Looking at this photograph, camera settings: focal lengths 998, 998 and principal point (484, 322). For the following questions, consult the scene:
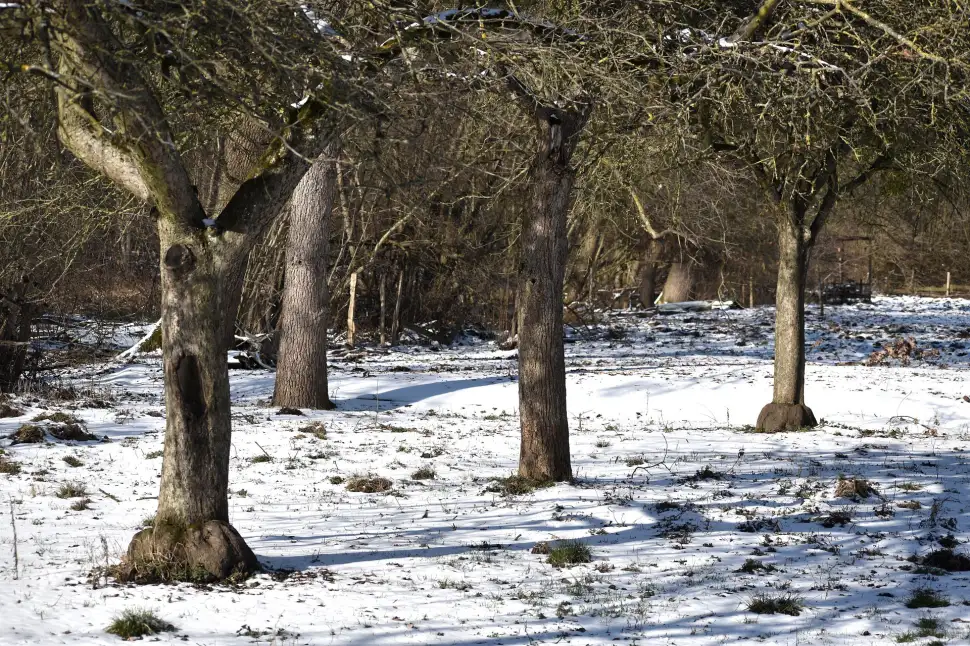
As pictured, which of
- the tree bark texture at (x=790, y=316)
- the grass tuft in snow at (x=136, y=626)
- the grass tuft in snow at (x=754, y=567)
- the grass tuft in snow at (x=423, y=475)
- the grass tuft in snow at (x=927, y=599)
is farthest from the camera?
the tree bark texture at (x=790, y=316)

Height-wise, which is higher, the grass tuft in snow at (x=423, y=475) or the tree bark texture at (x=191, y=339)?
the tree bark texture at (x=191, y=339)

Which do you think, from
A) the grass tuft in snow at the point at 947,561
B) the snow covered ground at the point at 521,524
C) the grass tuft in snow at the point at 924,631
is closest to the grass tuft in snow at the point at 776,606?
the snow covered ground at the point at 521,524

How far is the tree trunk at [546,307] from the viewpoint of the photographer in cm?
820

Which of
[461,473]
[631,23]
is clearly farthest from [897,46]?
[461,473]

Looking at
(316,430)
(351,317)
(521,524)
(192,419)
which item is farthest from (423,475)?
(351,317)

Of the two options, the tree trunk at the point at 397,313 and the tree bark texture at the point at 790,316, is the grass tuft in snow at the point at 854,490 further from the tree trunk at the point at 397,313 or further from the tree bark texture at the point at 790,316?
the tree trunk at the point at 397,313

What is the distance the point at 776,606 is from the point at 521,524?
221 centimetres

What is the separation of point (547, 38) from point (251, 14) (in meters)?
A: 2.92

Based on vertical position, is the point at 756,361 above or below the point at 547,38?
below

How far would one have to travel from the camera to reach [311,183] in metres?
12.7

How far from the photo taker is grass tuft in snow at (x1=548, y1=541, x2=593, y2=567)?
21.2 ft

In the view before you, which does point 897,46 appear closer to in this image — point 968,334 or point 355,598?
point 355,598

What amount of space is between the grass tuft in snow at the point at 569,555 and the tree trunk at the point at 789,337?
604 cm

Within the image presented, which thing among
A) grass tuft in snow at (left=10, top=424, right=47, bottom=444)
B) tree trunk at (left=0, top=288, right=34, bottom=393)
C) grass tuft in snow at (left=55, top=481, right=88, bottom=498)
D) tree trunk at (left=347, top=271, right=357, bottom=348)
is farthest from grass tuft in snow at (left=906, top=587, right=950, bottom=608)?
tree trunk at (left=347, top=271, right=357, bottom=348)
